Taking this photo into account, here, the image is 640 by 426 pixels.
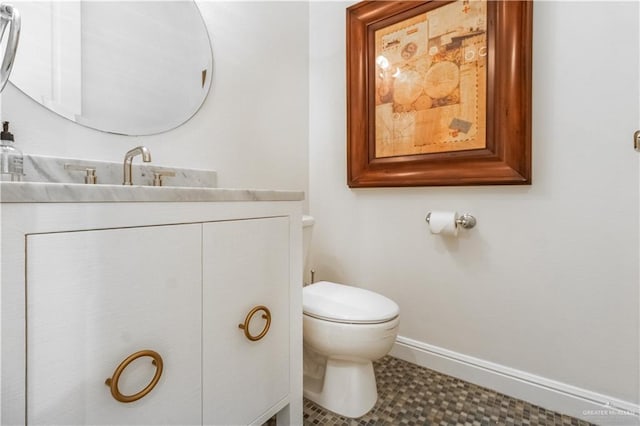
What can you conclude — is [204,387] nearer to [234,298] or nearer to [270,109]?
[234,298]

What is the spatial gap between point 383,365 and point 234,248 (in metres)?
1.14

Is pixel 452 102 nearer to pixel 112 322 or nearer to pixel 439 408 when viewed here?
pixel 439 408

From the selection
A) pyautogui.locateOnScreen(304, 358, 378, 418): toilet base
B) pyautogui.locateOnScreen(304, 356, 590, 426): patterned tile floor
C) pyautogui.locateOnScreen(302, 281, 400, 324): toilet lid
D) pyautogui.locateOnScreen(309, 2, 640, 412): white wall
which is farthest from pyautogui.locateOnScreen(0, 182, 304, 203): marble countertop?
pyautogui.locateOnScreen(309, 2, 640, 412): white wall

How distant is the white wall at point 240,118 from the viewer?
1.00 m

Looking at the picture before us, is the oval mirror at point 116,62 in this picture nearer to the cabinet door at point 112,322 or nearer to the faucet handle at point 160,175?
the faucet handle at point 160,175

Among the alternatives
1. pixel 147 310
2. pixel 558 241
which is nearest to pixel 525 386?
pixel 558 241

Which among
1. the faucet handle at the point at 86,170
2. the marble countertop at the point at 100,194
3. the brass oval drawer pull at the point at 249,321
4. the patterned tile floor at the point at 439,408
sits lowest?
the patterned tile floor at the point at 439,408

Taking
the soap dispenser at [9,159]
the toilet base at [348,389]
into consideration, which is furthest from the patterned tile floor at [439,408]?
the soap dispenser at [9,159]

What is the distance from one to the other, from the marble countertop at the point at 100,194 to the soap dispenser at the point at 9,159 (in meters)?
0.44

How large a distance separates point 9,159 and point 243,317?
743 millimetres

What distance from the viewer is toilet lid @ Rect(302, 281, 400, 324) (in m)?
1.14

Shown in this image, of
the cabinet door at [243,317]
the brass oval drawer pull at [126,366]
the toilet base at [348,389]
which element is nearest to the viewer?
the brass oval drawer pull at [126,366]

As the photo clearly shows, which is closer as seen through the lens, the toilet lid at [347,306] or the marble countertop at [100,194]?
the marble countertop at [100,194]

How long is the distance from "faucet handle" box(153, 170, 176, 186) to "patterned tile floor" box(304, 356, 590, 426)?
1.03m
